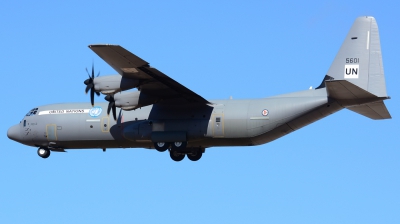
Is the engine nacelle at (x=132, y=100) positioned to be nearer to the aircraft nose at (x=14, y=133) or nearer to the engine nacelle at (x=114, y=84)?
the engine nacelle at (x=114, y=84)

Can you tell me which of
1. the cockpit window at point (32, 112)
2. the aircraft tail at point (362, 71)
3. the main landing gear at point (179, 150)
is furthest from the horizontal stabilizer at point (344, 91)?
the cockpit window at point (32, 112)

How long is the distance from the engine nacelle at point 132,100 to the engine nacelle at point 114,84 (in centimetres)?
104

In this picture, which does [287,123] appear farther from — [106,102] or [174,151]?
[106,102]

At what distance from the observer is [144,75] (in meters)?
37.5

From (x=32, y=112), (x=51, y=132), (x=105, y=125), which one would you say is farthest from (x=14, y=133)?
(x=105, y=125)

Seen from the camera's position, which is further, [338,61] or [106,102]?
[106,102]

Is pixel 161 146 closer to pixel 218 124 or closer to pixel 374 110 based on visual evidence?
pixel 218 124

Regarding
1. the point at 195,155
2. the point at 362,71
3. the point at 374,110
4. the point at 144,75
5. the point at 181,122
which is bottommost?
the point at 195,155

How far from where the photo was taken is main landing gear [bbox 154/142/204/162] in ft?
131

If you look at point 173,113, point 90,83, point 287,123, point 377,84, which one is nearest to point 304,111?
point 287,123

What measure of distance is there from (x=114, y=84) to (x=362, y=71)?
1072 cm

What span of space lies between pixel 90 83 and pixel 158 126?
366 cm

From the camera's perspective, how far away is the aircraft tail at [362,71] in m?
37.2

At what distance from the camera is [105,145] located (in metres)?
41.7
